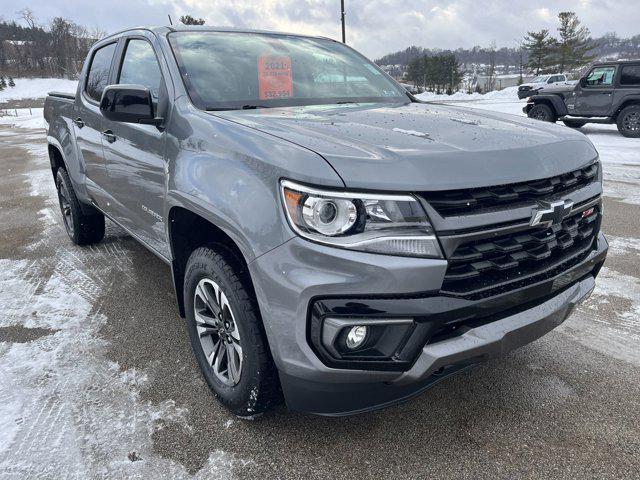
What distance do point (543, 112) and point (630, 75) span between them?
227 cm

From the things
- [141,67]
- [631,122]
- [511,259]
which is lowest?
[631,122]

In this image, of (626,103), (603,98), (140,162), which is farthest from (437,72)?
(140,162)

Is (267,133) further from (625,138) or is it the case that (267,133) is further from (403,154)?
(625,138)

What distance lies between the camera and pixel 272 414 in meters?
2.31

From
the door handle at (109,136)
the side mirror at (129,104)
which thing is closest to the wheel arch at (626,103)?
the door handle at (109,136)

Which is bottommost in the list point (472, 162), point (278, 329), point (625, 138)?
point (625, 138)

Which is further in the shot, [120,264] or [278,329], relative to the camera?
[120,264]

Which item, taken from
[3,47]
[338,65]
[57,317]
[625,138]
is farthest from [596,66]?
[3,47]

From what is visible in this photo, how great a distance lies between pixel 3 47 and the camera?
7362 centimetres

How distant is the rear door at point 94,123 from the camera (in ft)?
11.7

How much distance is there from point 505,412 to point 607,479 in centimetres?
48

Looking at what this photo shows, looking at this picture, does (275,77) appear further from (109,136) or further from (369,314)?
(369,314)

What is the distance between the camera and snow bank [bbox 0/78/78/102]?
196 feet

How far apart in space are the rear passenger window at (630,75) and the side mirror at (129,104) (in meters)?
13.1
